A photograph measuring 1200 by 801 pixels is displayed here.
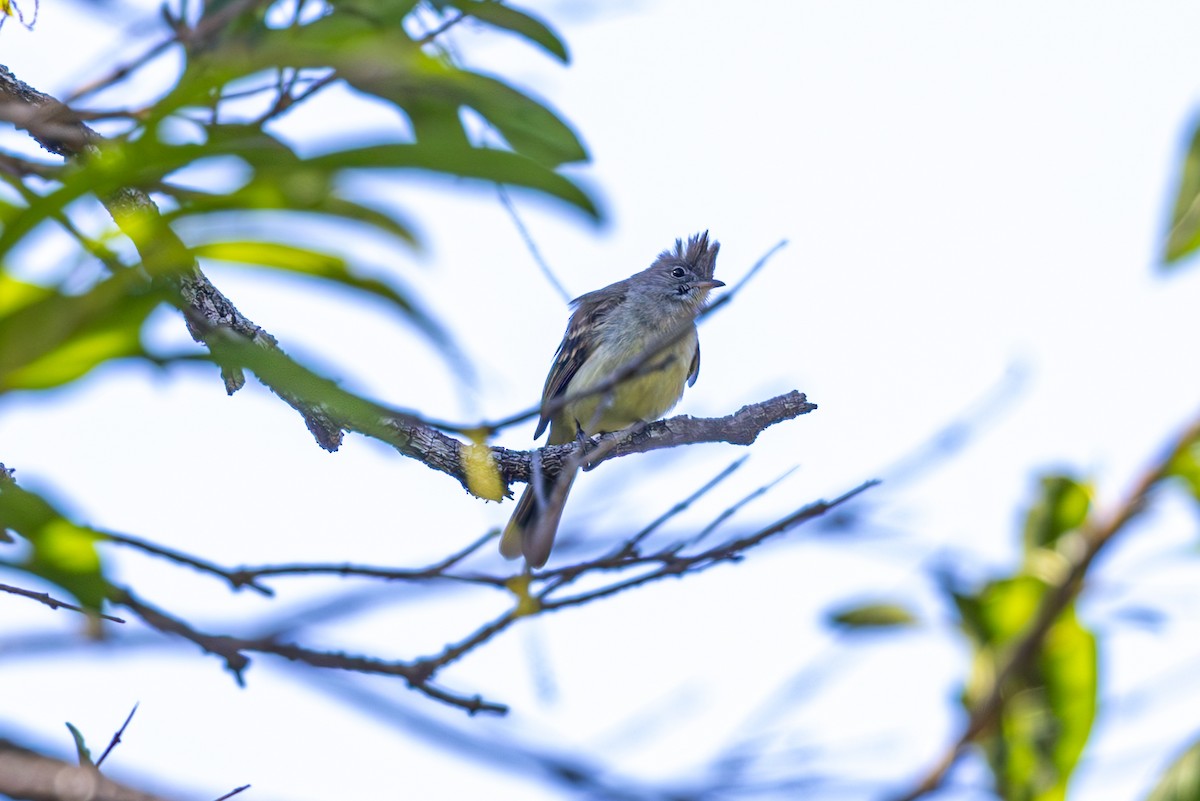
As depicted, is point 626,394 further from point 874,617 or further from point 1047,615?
point 1047,615

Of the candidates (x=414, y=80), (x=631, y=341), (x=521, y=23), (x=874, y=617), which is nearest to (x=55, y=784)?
(x=414, y=80)

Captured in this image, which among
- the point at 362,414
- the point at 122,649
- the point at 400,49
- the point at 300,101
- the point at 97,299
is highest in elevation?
the point at 300,101

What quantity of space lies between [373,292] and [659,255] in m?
7.76

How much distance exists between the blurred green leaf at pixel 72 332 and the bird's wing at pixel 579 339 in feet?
19.8

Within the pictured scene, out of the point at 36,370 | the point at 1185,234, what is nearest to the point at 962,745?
the point at 1185,234

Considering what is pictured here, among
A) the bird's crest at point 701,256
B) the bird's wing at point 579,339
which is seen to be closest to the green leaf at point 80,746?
the bird's wing at point 579,339

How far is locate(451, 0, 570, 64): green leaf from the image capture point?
238 cm

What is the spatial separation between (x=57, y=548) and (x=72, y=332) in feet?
1.61

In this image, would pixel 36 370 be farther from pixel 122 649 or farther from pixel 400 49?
pixel 400 49

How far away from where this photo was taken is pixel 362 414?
156 cm

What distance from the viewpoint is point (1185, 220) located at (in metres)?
1.35

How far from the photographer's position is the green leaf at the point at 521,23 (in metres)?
2.38

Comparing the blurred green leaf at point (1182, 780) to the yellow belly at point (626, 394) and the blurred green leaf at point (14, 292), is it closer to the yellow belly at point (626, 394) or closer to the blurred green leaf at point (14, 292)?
the blurred green leaf at point (14, 292)

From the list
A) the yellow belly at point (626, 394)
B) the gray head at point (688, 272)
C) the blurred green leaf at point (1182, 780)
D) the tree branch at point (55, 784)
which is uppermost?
the gray head at point (688, 272)
